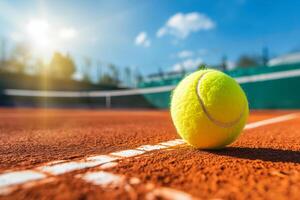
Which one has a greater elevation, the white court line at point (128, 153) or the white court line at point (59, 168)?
the white court line at point (59, 168)

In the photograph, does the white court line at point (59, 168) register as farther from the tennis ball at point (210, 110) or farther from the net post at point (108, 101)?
the net post at point (108, 101)

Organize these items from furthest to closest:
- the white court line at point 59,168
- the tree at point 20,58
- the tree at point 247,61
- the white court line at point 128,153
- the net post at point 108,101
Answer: the tree at point 20,58, the net post at point 108,101, the tree at point 247,61, the white court line at point 128,153, the white court line at point 59,168

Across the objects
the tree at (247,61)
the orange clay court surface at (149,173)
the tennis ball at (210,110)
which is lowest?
the orange clay court surface at (149,173)

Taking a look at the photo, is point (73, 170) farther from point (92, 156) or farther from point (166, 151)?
point (166, 151)

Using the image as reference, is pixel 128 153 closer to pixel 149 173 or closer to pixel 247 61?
pixel 149 173

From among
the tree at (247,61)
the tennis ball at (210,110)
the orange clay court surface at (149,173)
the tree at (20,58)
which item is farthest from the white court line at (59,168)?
the tree at (20,58)
